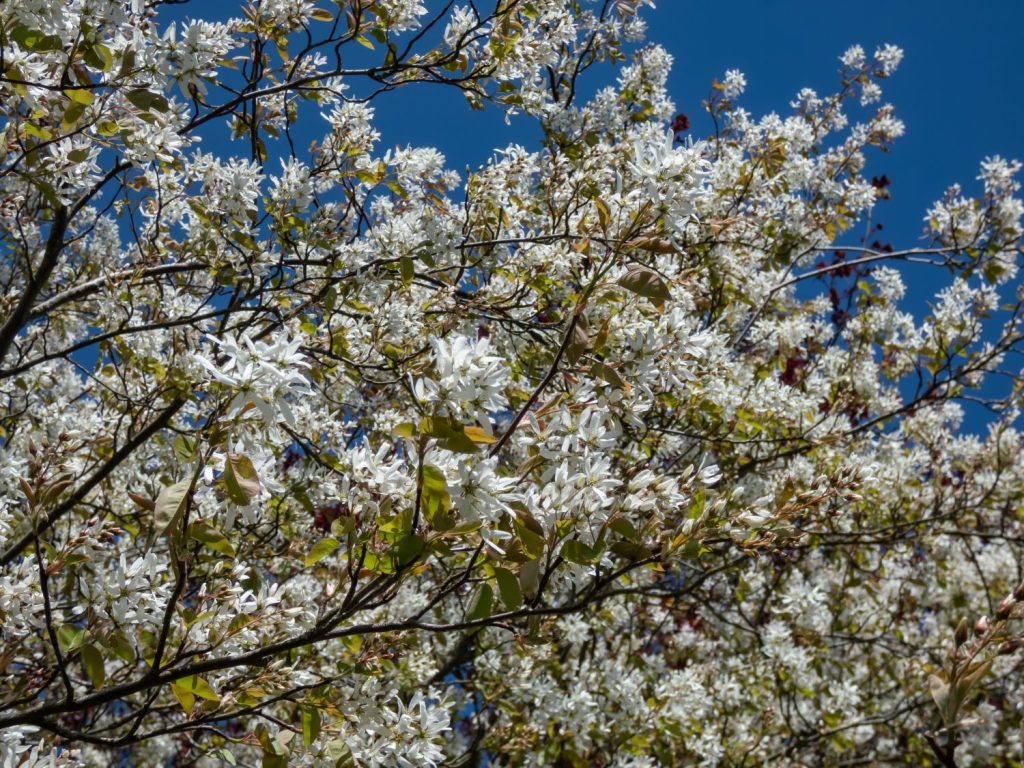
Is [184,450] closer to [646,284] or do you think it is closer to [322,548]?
[322,548]

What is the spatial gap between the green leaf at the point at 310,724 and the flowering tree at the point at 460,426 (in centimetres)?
2

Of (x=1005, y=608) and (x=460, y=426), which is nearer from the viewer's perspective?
(x=1005, y=608)

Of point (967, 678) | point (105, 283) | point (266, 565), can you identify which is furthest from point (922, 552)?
point (967, 678)

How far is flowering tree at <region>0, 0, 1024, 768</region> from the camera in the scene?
2.02 meters

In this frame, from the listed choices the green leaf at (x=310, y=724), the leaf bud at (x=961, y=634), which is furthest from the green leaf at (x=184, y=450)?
the leaf bud at (x=961, y=634)

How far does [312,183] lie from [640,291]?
7.53 ft

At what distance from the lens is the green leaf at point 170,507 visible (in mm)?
1725

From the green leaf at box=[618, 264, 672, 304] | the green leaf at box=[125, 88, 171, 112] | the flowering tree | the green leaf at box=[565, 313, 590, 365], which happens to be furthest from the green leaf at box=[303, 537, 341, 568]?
the green leaf at box=[125, 88, 171, 112]

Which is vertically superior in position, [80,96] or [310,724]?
[80,96]

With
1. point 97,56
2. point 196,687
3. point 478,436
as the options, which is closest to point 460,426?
point 478,436

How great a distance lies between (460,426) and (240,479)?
460 mm

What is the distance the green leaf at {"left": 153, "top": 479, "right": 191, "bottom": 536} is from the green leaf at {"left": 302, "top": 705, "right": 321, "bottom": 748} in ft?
2.51

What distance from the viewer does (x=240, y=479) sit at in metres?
1.74

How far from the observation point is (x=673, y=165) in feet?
6.95
